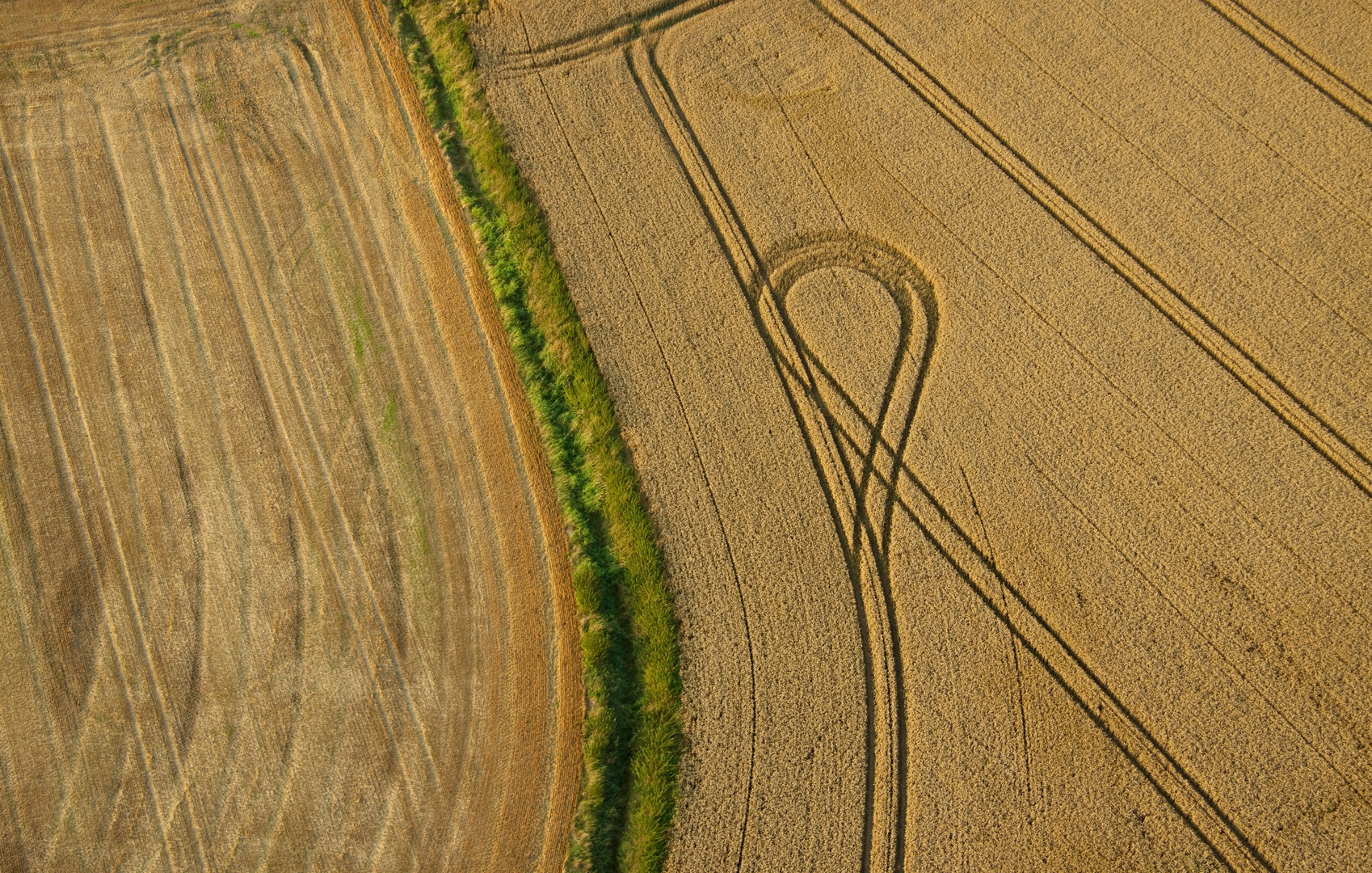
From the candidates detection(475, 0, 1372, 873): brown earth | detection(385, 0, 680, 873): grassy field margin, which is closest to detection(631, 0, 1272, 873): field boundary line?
detection(475, 0, 1372, 873): brown earth

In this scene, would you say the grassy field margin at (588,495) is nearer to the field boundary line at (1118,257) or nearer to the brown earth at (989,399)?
the brown earth at (989,399)

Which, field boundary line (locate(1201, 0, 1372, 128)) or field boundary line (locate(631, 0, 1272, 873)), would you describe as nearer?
field boundary line (locate(631, 0, 1272, 873))

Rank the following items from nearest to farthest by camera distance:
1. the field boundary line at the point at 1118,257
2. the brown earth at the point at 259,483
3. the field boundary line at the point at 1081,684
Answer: the field boundary line at the point at 1081,684, the brown earth at the point at 259,483, the field boundary line at the point at 1118,257

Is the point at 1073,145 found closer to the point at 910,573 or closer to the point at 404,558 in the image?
the point at 910,573

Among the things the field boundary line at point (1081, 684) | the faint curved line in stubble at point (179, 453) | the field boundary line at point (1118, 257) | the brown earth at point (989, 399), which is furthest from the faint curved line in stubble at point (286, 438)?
the field boundary line at point (1118, 257)

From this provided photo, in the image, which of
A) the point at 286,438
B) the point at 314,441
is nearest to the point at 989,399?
the point at 314,441

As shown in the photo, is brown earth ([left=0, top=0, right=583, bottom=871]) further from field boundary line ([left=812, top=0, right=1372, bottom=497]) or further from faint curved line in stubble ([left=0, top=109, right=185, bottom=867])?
field boundary line ([left=812, top=0, right=1372, bottom=497])
